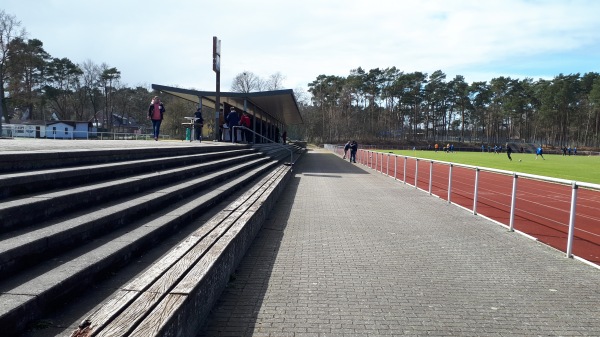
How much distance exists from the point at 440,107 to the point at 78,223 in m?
104

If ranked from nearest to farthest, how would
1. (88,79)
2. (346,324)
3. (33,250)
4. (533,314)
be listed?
(33,250), (346,324), (533,314), (88,79)

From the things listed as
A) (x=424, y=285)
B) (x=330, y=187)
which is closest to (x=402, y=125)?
(x=330, y=187)

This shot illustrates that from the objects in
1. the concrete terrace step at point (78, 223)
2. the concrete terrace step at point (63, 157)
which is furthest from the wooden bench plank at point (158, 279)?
the concrete terrace step at point (63, 157)

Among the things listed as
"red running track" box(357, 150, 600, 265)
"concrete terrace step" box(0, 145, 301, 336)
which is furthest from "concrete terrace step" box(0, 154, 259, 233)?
"red running track" box(357, 150, 600, 265)

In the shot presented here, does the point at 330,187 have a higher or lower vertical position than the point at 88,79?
lower

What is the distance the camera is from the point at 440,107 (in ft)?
330

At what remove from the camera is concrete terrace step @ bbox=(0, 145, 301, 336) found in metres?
2.88

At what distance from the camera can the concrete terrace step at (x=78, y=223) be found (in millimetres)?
2883

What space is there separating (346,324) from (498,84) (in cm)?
9995

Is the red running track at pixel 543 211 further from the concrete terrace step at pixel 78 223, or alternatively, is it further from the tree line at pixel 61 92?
the tree line at pixel 61 92

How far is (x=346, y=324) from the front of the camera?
3.65 metres

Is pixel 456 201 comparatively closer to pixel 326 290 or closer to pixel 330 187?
pixel 330 187

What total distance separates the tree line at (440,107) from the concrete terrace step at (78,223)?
82282 mm

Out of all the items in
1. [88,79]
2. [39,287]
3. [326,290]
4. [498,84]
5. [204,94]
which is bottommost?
[326,290]
